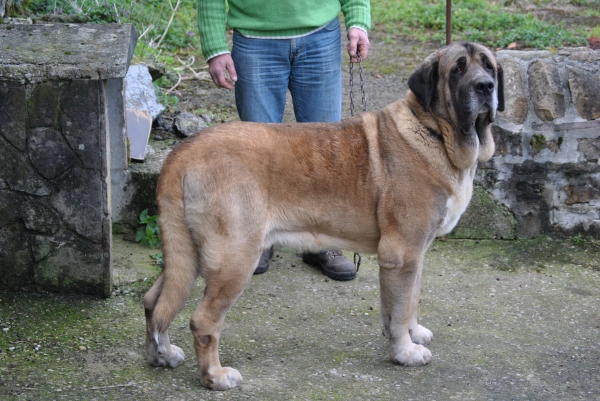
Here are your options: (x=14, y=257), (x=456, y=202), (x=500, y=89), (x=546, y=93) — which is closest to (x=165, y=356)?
(x=14, y=257)

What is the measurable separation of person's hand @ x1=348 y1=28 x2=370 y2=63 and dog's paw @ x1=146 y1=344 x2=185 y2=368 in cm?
220

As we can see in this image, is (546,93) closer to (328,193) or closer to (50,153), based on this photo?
(328,193)

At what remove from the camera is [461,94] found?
383cm

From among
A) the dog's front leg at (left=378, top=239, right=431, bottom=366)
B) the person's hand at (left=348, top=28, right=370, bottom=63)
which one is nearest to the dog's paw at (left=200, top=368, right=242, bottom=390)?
the dog's front leg at (left=378, top=239, right=431, bottom=366)

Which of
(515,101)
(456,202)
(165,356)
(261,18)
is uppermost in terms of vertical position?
(261,18)

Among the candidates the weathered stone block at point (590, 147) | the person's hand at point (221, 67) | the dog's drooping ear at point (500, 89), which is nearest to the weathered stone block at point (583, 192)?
the weathered stone block at point (590, 147)

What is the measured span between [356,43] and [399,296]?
177 cm

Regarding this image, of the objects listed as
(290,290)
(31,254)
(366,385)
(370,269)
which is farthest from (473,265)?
(31,254)

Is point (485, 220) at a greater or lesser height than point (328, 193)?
lesser

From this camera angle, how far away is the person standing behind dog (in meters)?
4.71

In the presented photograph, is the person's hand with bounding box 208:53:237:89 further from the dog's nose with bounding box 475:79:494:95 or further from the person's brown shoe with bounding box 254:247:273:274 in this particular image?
the dog's nose with bounding box 475:79:494:95

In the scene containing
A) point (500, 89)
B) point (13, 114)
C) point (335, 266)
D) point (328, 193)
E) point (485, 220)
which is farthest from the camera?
point (485, 220)

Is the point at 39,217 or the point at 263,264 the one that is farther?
the point at 263,264

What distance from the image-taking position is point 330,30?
490cm
